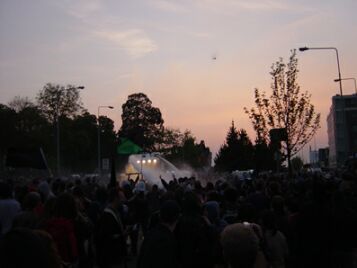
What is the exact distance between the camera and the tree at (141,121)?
11188 centimetres

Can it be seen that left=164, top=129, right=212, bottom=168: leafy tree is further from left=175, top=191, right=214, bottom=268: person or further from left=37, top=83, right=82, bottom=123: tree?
left=175, top=191, right=214, bottom=268: person

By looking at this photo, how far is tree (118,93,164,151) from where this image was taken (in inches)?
4405

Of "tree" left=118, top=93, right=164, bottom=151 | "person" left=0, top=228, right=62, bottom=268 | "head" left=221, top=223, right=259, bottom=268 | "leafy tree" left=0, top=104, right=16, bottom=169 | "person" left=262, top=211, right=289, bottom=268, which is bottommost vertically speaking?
"person" left=262, top=211, right=289, bottom=268

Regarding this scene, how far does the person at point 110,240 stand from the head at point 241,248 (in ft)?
16.5

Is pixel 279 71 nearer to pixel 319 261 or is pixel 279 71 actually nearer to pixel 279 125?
pixel 279 125

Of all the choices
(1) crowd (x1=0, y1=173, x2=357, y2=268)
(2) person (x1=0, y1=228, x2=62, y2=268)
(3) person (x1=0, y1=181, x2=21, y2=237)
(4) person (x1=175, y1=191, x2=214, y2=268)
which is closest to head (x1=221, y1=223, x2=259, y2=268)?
(1) crowd (x1=0, y1=173, x2=357, y2=268)

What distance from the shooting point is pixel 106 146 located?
10350cm

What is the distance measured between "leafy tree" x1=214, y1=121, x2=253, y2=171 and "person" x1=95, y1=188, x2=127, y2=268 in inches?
2184

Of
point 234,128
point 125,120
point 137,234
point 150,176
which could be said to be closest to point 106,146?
point 125,120

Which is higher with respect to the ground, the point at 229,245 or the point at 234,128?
the point at 234,128

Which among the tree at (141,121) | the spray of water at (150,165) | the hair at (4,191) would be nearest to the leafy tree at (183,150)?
the tree at (141,121)

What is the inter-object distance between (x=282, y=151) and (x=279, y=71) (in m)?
4.56

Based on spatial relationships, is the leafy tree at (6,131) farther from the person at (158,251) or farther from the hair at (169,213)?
the person at (158,251)

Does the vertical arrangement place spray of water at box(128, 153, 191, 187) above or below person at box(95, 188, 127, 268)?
above
